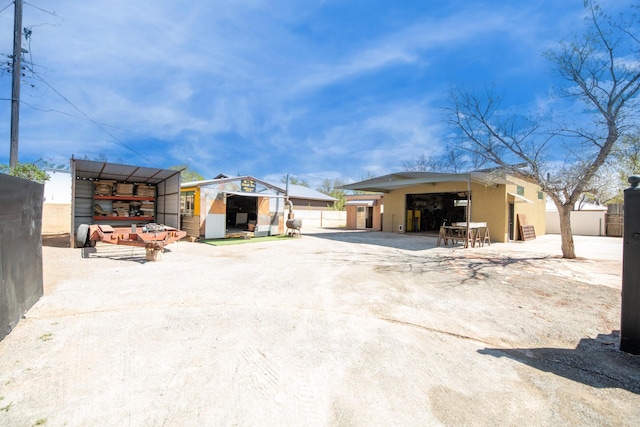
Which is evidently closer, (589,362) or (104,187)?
(589,362)

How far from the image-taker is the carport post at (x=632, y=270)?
2.89 meters

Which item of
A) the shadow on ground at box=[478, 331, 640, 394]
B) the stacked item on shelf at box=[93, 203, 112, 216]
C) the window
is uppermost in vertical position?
the window

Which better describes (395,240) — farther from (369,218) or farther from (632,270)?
(632,270)

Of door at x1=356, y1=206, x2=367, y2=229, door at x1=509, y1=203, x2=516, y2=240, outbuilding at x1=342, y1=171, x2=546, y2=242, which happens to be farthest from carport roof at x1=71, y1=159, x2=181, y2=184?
door at x1=509, y1=203, x2=516, y2=240

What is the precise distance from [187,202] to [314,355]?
12.5 metres

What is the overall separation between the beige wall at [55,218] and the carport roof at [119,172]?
4.44 metres

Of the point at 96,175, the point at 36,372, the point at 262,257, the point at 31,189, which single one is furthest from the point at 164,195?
the point at 36,372

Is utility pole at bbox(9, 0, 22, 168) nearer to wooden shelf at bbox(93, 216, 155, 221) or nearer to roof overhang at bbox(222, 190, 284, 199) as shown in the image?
wooden shelf at bbox(93, 216, 155, 221)

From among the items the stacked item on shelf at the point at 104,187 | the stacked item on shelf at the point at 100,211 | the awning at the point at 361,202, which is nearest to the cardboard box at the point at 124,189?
the stacked item on shelf at the point at 104,187

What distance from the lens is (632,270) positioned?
2916 mm

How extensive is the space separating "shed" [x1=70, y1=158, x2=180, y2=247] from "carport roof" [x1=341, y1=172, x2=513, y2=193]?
31.3ft

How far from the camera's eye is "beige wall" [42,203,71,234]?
559 inches

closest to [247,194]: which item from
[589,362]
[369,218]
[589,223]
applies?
[369,218]

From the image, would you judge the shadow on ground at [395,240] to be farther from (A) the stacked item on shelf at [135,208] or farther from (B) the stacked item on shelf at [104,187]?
(B) the stacked item on shelf at [104,187]
